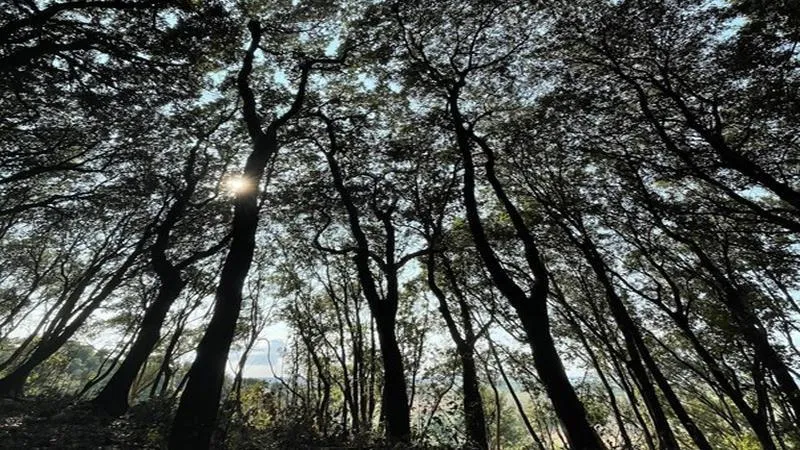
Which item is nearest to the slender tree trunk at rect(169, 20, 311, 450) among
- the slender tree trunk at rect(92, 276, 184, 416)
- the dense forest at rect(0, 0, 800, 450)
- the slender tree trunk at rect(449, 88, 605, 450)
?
the dense forest at rect(0, 0, 800, 450)

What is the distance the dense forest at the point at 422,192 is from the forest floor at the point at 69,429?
75 mm

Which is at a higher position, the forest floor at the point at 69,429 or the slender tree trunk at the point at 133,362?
the slender tree trunk at the point at 133,362

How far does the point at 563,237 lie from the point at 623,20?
7.71 metres

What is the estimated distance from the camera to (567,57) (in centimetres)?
1121

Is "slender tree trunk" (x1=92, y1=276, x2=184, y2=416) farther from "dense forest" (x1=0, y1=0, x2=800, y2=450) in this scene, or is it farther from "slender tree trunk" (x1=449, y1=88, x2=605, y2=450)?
"slender tree trunk" (x1=449, y1=88, x2=605, y2=450)

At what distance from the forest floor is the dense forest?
0.25ft

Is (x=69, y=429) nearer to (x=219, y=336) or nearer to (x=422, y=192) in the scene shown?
(x=219, y=336)

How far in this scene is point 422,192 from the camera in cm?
1573

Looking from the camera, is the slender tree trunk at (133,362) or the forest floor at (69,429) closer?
the forest floor at (69,429)

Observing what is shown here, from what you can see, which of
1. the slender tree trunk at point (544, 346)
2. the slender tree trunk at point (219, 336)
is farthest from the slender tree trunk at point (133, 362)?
the slender tree trunk at point (544, 346)

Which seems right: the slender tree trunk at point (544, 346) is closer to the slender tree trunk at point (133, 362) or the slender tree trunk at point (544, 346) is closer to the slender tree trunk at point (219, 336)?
the slender tree trunk at point (219, 336)

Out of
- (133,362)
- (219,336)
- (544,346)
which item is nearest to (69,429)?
(133,362)

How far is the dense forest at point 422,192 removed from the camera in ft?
25.5

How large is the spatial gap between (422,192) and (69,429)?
40.4 feet
